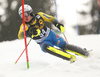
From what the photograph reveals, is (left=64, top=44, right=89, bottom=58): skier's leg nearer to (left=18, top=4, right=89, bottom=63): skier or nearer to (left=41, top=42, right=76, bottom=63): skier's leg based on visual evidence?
(left=18, top=4, right=89, bottom=63): skier

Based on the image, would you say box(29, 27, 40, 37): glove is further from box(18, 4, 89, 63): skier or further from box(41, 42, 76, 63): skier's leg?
box(41, 42, 76, 63): skier's leg

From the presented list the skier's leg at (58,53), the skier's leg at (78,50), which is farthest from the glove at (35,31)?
the skier's leg at (78,50)

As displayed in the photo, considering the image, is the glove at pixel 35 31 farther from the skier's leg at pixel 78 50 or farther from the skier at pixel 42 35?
the skier's leg at pixel 78 50

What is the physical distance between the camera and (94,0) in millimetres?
9344

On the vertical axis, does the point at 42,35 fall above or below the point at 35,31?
below

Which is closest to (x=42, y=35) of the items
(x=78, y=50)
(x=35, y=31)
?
(x=35, y=31)

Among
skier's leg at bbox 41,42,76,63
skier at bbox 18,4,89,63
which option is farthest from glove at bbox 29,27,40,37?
skier's leg at bbox 41,42,76,63

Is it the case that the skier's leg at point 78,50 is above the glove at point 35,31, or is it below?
below

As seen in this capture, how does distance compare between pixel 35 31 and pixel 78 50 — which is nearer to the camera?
pixel 35 31

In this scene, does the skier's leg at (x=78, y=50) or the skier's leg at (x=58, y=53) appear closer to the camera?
the skier's leg at (x=58, y=53)

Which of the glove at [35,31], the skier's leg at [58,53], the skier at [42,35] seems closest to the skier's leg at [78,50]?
→ the skier at [42,35]

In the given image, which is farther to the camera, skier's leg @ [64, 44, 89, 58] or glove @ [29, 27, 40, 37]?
skier's leg @ [64, 44, 89, 58]

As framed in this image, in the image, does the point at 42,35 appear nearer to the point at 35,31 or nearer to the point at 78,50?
the point at 35,31

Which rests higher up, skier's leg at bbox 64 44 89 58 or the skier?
the skier
